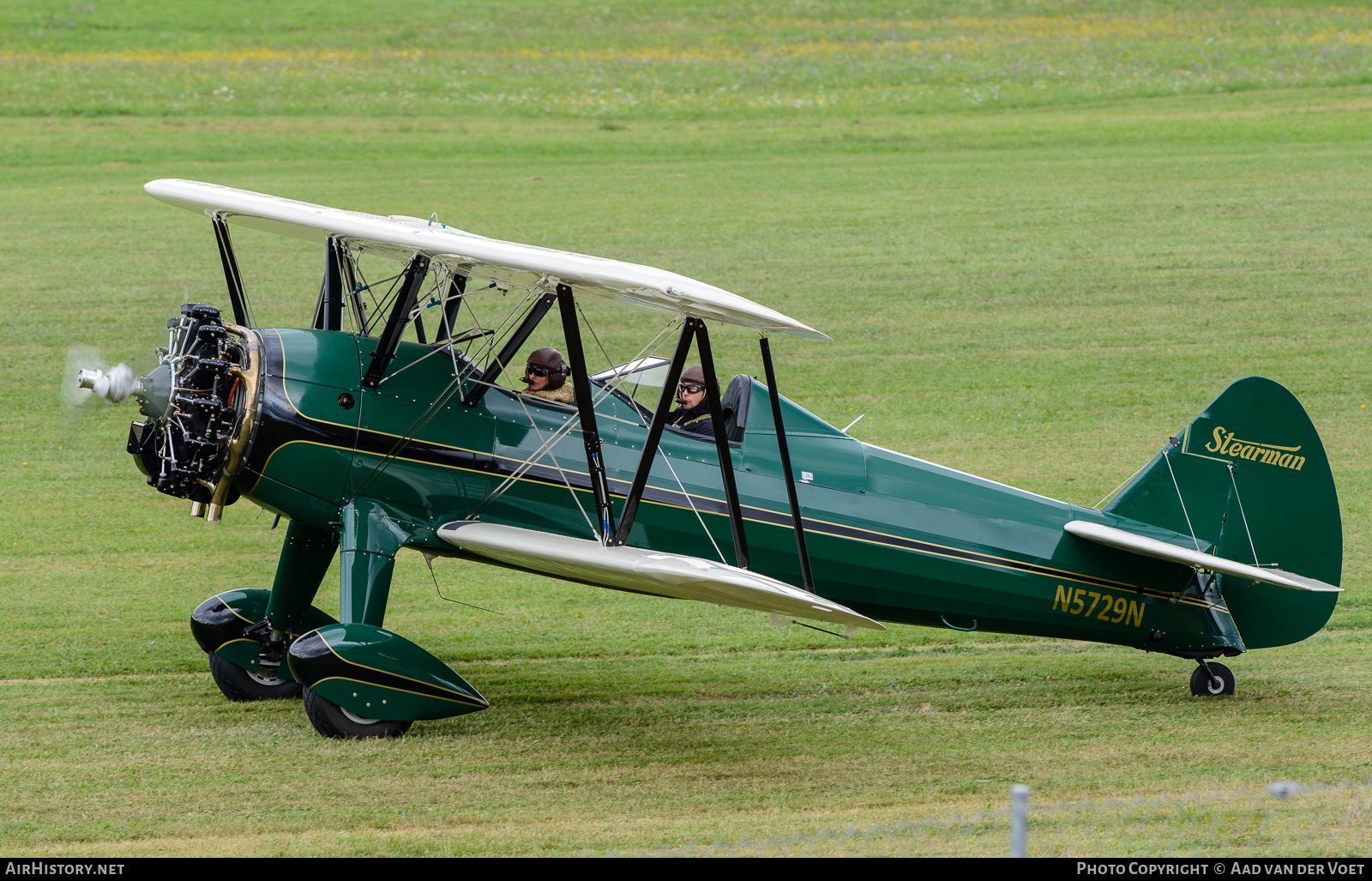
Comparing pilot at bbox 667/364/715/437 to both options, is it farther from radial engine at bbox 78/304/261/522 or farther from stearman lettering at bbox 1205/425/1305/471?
stearman lettering at bbox 1205/425/1305/471

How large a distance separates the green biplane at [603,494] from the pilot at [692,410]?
0.29 ft

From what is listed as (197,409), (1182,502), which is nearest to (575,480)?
(197,409)

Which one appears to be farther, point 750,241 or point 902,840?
point 750,241

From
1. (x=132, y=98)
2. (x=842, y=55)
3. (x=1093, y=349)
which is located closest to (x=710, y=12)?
(x=842, y=55)

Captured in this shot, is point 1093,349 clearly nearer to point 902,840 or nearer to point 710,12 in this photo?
point 902,840

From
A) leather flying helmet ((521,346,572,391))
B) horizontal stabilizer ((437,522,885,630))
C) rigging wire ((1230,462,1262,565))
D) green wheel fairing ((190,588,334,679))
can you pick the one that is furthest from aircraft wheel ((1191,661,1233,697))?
green wheel fairing ((190,588,334,679))

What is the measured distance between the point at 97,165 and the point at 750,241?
13.1 m

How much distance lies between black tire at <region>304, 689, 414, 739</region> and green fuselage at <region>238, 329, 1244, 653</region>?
107cm

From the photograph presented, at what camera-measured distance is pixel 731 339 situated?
62.7 feet

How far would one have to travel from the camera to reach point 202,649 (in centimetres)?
956

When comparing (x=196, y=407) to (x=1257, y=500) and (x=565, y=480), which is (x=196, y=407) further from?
(x=1257, y=500)

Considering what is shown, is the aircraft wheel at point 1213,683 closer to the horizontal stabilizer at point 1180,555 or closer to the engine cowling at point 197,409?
the horizontal stabilizer at point 1180,555

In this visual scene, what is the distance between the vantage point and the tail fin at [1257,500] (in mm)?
9227

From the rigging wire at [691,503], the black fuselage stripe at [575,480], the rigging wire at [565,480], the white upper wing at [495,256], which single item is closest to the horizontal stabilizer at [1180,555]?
the black fuselage stripe at [575,480]
